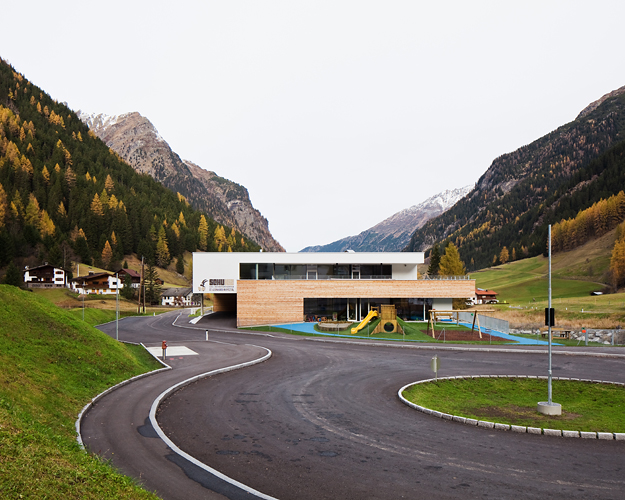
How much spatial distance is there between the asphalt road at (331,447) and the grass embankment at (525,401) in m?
1.54

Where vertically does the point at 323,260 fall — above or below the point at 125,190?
below

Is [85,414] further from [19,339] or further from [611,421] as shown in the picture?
[611,421]

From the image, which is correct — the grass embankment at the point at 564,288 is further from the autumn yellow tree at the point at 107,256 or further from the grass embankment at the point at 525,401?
the autumn yellow tree at the point at 107,256

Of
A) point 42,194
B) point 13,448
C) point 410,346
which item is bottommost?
point 410,346

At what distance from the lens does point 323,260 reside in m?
60.3

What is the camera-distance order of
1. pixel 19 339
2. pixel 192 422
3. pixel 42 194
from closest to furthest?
pixel 192 422
pixel 19 339
pixel 42 194

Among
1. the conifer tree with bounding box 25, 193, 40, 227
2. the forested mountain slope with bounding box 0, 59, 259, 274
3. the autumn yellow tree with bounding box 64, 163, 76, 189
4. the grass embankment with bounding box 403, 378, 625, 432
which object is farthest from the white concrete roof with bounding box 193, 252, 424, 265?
the autumn yellow tree with bounding box 64, 163, 76, 189

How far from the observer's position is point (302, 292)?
56062 mm

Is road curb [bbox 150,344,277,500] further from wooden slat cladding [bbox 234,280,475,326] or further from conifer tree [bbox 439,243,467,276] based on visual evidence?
conifer tree [bbox 439,243,467,276]

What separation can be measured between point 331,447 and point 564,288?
14007cm

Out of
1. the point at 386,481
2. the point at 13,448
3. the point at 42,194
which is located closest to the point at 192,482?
the point at 13,448

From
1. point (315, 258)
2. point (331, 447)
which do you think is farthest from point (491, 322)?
point (331, 447)

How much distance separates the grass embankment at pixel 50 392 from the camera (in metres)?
7.92

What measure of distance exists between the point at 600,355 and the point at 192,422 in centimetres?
3370
